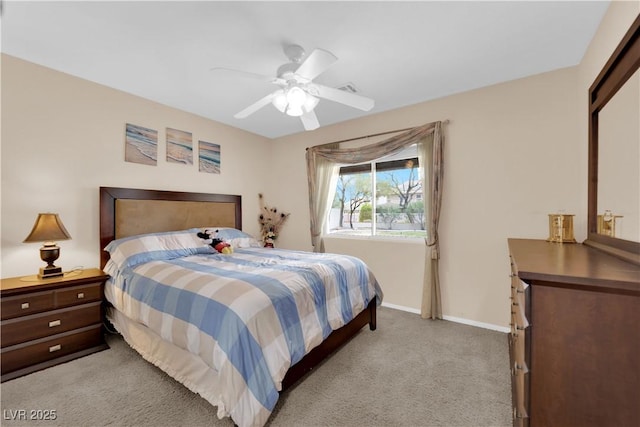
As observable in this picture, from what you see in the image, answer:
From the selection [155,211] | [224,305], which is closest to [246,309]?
[224,305]

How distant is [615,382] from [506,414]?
1.08 m

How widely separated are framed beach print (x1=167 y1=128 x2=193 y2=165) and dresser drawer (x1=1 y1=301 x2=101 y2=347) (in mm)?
1869

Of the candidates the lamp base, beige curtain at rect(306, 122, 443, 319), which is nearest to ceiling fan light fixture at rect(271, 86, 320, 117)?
beige curtain at rect(306, 122, 443, 319)

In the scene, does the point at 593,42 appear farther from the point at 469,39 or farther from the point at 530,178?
the point at 530,178

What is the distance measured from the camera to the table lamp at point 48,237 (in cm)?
226

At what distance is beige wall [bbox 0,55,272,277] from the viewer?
2.35 m

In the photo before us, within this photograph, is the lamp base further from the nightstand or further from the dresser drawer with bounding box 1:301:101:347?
the dresser drawer with bounding box 1:301:101:347

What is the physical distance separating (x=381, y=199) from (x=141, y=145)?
10.2 ft

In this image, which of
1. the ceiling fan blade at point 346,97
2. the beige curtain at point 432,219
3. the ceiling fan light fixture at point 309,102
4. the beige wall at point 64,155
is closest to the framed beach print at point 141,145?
the beige wall at point 64,155

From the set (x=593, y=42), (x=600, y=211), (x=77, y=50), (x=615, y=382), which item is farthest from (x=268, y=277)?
(x=593, y=42)

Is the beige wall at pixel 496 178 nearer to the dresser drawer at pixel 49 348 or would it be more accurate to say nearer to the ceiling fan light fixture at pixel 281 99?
the ceiling fan light fixture at pixel 281 99

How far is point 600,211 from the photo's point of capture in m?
1.76

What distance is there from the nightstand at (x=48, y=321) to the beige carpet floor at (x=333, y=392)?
14cm

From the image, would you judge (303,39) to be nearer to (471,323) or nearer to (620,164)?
(620,164)
